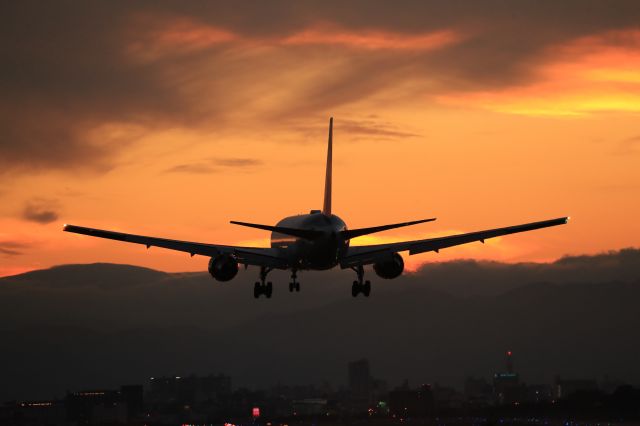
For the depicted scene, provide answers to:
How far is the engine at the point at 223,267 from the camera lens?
3959 inches

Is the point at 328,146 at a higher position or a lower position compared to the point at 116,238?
higher

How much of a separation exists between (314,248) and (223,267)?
34.8 ft

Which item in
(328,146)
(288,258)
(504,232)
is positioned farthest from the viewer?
(328,146)

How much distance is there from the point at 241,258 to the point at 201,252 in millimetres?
4169

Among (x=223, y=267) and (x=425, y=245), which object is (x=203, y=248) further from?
(x=425, y=245)

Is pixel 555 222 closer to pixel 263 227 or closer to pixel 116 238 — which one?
pixel 263 227

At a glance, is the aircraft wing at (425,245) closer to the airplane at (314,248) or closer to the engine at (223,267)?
the airplane at (314,248)

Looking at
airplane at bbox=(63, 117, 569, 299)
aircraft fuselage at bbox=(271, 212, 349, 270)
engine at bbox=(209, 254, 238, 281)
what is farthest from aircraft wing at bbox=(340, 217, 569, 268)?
engine at bbox=(209, 254, 238, 281)

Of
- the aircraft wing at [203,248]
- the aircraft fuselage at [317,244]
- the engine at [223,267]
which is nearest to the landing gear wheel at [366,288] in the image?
the aircraft wing at [203,248]

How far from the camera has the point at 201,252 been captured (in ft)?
343

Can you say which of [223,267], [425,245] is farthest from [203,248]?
[425,245]

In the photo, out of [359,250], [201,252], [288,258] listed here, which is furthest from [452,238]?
[201,252]

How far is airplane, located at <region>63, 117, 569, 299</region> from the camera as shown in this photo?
9406cm

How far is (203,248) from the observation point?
104 meters
